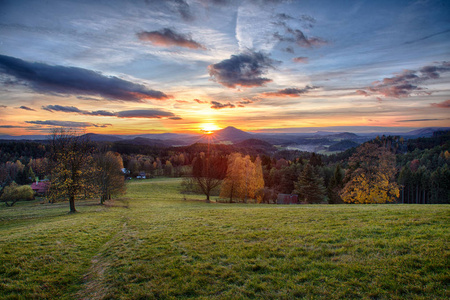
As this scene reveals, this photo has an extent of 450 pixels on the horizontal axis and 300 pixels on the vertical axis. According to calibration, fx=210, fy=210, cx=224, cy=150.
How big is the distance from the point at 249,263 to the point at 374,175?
110 feet

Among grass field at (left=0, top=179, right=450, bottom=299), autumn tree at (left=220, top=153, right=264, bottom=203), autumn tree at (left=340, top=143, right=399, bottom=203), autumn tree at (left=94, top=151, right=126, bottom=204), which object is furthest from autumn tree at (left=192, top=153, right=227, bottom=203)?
grass field at (left=0, top=179, right=450, bottom=299)

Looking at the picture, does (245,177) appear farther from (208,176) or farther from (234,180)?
(208,176)

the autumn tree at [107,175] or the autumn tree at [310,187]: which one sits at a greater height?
the autumn tree at [107,175]

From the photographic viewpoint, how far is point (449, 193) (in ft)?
190

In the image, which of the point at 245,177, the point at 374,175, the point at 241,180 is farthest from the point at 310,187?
the point at 374,175

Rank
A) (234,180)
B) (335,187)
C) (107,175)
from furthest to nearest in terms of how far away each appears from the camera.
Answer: (335,187)
(234,180)
(107,175)

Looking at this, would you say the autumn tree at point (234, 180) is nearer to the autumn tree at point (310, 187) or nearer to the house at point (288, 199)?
the house at point (288, 199)

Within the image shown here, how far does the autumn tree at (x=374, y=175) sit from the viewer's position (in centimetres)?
3247

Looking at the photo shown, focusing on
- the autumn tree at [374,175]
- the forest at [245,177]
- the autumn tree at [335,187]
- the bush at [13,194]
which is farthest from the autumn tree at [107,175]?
the autumn tree at [335,187]

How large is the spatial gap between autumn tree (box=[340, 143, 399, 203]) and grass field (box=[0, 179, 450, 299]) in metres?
23.4

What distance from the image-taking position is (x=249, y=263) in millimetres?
8727

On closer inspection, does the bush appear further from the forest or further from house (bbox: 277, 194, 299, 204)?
house (bbox: 277, 194, 299, 204)

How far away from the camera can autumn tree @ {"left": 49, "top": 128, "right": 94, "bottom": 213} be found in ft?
88.7

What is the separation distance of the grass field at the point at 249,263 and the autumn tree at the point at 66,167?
15.1m
